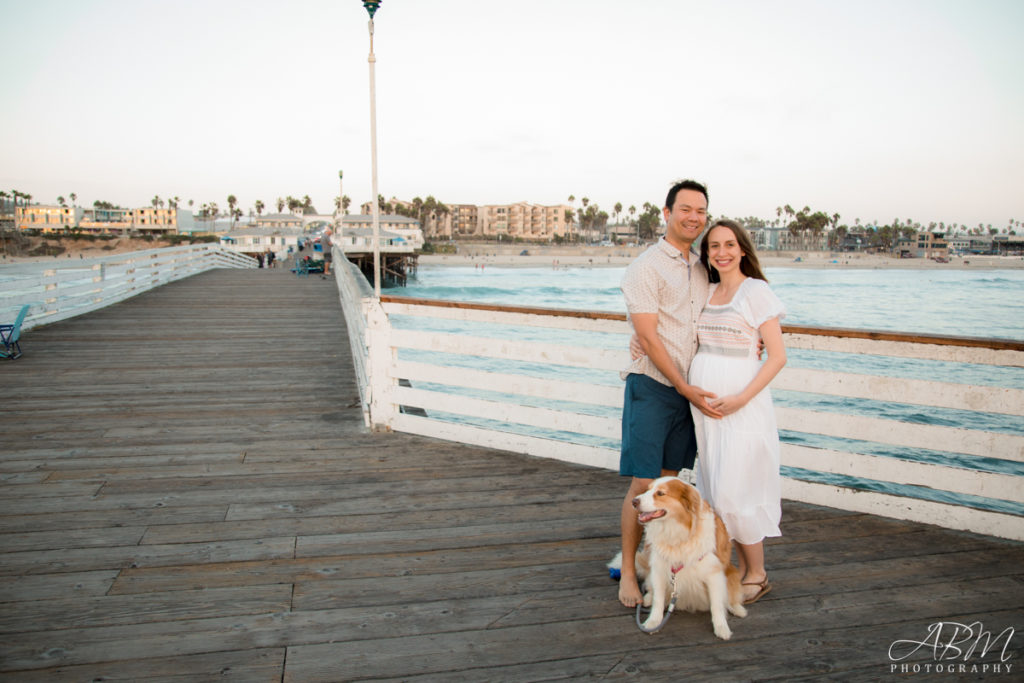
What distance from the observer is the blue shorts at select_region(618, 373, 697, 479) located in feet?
8.46

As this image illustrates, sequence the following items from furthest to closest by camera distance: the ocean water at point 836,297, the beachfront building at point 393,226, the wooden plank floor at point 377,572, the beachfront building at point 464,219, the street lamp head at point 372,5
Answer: the beachfront building at point 464,219 < the beachfront building at point 393,226 < the ocean water at point 836,297 < the street lamp head at point 372,5 < the wooden plank floor at point 377,572

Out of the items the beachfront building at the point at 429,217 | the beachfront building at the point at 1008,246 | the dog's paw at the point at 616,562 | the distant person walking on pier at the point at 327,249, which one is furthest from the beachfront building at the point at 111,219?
the beachfront building at the point at 1008,246

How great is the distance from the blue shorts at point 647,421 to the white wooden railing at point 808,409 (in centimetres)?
52

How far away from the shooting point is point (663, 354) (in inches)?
97.7

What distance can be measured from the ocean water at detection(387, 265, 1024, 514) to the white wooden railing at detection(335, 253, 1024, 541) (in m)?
0.37

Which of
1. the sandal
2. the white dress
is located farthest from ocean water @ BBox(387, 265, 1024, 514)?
the white dress

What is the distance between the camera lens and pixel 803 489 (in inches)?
145

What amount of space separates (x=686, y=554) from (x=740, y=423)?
21.5 inches

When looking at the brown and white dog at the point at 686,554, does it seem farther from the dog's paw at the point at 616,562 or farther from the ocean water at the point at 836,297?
the ocean water at the point at 836,297

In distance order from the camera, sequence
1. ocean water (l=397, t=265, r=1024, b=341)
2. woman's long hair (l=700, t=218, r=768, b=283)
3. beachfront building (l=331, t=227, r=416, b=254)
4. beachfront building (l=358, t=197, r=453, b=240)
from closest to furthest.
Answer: woman's long hair (l=700, t=218, r=768, b=283), ocean water (l=397, t=265, r=1024, b=341), beachfront building (l=331, t=227, r=416, b=254), beachfront building (l=358, t=197, r=453, b=240)

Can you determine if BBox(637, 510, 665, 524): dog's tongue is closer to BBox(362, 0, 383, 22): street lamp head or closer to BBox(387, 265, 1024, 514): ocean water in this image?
BBox(387, 265, 1024, 514): ocean water

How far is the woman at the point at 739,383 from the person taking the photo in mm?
2436

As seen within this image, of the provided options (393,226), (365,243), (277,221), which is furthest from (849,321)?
(277,221)

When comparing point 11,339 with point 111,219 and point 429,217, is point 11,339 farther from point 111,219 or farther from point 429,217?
point 111,219
